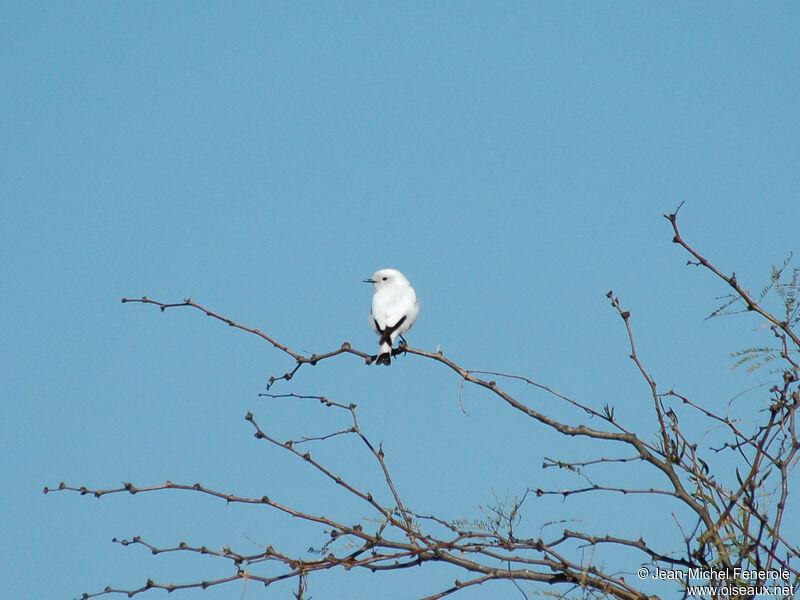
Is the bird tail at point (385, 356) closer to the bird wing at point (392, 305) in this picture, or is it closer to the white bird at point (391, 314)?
the white bird at point (391, 314)

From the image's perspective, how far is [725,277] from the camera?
314cm

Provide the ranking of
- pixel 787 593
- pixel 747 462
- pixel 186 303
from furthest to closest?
pixel 186 303
pixel 747 462
pixel 787 593

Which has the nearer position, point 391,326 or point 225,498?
point 225,498

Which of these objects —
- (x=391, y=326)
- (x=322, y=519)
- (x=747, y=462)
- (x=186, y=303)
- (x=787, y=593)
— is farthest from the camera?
(x=391, y=326)

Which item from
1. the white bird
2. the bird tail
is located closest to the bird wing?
the white bird

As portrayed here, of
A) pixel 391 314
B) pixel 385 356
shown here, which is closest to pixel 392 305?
pixel 391 314

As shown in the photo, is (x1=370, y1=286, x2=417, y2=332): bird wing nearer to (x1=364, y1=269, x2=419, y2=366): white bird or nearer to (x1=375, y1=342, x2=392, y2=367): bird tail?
(x1=364, y1=269, x2=419, y2=366): white bird

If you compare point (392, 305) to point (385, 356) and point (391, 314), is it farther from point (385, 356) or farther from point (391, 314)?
point (385, 356)

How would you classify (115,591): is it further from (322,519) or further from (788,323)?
(788,323)

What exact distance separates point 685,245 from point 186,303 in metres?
2.02

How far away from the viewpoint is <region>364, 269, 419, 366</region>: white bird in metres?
8.72

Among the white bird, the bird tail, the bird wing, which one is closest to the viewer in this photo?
the bird tail

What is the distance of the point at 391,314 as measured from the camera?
9.21 m

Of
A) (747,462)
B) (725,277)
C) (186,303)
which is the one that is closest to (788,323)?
(725,277)
